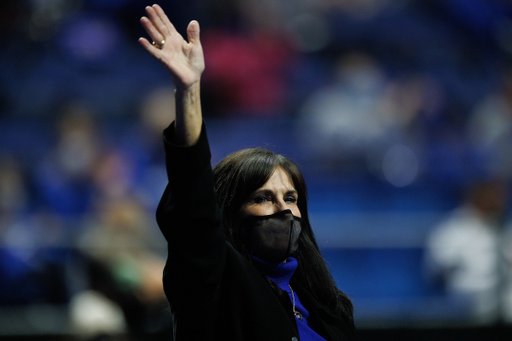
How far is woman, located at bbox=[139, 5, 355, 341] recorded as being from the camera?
1656mm

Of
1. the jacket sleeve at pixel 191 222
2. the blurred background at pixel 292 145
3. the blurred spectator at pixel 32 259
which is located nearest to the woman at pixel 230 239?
the jacket sleeve at pixel 191 222

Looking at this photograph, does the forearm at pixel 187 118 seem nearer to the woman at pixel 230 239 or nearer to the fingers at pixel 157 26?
the woman at pixel 230 239

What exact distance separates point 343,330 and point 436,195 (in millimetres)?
3770

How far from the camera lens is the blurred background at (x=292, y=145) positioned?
4.67 m

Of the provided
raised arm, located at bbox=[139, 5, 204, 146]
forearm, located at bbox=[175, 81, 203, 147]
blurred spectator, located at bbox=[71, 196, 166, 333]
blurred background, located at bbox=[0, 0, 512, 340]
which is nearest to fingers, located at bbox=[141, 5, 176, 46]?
raised arm, located at bbox=[139, 5, 204, 146]

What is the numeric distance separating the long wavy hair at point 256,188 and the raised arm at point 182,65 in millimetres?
454

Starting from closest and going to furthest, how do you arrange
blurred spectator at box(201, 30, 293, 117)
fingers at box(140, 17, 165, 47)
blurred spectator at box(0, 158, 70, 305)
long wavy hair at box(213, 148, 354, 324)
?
1. fingers at box(140, 17, 165, 47)
2. long wavy hair at box(213, 148, 354, 324)
3. blurred spectator at box(0, 158, 70, 305)
4. blurred spectator at box(201, 30, 293, 117)

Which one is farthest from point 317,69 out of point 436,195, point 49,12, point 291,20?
point 49,12

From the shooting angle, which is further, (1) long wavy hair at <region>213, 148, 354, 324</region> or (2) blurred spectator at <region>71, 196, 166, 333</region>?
(2) blurred spectator at <region>71, 196, 166, 333</region>

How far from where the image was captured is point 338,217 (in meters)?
5.03

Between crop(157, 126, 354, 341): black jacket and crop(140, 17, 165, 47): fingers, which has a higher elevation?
crop(140, 17, 165, 47): fingers

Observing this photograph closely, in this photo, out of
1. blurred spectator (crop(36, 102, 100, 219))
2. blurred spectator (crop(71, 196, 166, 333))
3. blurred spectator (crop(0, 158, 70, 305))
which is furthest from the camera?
blurred spectator (crop(36, 102, 100, 219))

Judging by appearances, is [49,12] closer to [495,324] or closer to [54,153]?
[54,153]

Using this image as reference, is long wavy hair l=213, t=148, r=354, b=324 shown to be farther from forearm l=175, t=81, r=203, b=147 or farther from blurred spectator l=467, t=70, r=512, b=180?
blurred spectator l=467, t=70, r=512, b=180
